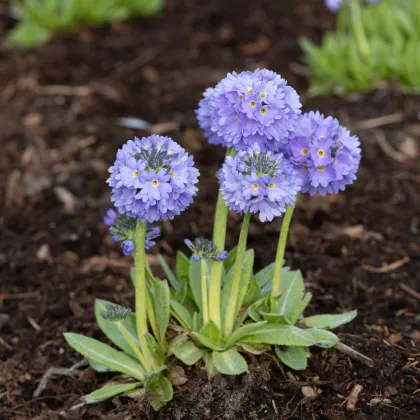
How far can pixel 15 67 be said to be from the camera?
6.93 m

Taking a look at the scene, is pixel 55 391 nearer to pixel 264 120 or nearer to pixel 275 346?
pixel 275 346

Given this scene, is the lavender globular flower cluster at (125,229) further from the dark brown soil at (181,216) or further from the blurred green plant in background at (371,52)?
the blurred green plant in background at (371,52)

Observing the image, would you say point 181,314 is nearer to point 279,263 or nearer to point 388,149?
point 279,263

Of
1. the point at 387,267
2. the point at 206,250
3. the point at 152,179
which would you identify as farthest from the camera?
the point at 387,267

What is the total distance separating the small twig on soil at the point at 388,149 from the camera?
223 inches

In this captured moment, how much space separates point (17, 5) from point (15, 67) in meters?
0.97

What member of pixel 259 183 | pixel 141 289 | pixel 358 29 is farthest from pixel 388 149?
pixel 259 183

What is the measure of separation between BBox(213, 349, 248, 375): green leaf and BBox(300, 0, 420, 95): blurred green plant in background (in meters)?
3.41

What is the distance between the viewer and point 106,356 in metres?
3.51

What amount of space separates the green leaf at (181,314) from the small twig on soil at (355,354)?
0.70m

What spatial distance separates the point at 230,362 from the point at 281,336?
24 centimetres

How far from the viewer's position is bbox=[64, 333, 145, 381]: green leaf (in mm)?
3479

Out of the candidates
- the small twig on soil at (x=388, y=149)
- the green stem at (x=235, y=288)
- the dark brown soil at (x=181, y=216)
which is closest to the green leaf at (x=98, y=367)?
the dark brown soil at (x=181, y=216)

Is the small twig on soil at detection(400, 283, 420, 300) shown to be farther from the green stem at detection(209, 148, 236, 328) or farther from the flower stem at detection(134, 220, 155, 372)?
the flower stem at detection(134, 220, 155, 372)
